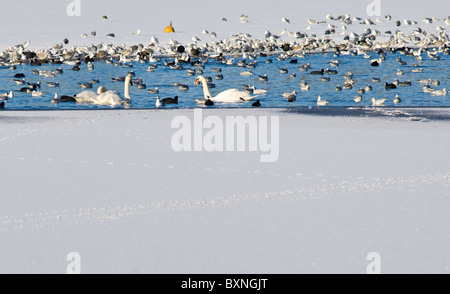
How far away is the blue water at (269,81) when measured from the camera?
67.8 feet

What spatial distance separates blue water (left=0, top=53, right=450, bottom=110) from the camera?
67.8ft

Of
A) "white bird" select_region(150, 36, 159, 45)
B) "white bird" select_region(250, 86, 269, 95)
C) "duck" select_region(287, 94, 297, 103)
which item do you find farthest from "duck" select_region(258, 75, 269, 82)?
"white bird" select_region(150, 36, 159, 45)

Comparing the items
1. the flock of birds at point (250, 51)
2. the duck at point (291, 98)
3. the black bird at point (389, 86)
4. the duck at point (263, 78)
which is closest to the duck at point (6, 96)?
the flock of birds at point (250, 51)

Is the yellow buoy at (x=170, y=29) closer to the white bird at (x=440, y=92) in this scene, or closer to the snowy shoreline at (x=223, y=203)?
the white bird at (x=440, y=92)

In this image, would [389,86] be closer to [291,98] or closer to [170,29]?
[291,98]

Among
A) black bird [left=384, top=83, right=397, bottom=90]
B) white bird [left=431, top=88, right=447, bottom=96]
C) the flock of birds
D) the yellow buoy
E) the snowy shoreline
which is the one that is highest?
the yellow buoy

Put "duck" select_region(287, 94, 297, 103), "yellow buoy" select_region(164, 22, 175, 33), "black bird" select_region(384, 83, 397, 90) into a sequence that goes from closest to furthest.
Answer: "duck" select_region(287, 94, 297, 103) < "black bird" select_region(384, 83, 397, 90) < "yellow buoy" select_region(164, 22, 175, 33)

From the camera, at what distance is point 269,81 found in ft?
84.2

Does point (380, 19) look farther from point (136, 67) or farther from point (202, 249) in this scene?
point (202, 249)

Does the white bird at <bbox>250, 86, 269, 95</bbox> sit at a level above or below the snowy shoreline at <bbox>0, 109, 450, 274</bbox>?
Result: above

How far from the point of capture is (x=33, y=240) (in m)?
6.81

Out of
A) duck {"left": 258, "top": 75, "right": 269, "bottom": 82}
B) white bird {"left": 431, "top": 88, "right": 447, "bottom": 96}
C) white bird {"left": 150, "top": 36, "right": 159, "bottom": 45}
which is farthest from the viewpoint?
white bird {"left": 150, "top": 36, "right": 159, "bottom": 45}

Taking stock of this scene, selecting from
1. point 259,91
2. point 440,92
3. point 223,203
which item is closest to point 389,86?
point 440,92

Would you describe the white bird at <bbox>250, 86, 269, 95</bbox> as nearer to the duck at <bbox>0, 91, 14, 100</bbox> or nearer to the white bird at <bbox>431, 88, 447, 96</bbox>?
the white bird at <bbox>431, 88, 447, 96</bbox>
